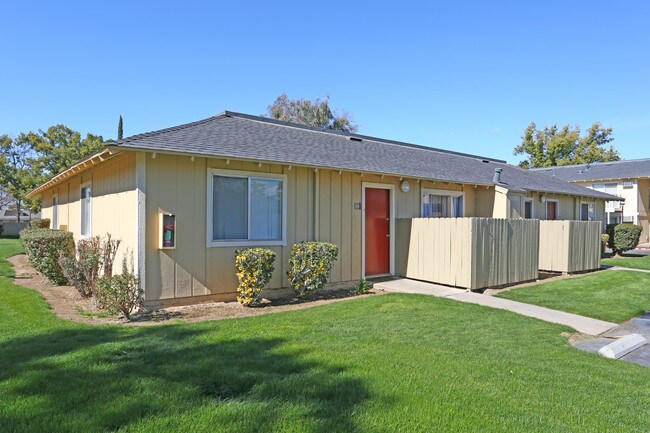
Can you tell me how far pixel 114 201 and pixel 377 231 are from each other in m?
6.22

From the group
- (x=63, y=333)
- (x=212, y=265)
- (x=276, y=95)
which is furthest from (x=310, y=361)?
(x=276, y=95)

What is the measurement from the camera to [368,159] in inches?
445

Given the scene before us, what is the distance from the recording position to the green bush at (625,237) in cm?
1927

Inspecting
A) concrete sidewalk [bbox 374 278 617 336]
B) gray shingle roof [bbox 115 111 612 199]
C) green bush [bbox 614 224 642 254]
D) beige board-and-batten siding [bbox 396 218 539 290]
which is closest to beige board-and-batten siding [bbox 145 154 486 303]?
gray shingle roof [bbox 115 111 612 199]

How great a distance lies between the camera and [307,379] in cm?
379

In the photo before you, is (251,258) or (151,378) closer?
(151,378)

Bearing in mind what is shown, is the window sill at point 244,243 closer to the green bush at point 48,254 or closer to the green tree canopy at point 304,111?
the green bush at point 48,254

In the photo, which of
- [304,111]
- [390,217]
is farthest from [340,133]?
[304,111]

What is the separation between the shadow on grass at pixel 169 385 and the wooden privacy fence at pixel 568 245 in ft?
34.8

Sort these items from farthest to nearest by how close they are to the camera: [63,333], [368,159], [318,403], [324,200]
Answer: [368,159] → [324,200] → [63,333] → [318,403]

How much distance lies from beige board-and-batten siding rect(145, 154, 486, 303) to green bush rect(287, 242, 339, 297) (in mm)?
466

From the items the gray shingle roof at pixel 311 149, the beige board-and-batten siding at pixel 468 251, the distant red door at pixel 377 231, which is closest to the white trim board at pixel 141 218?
the gray shingle roof at pixel 311 149

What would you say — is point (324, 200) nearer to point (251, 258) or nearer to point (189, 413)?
point (251, 258)

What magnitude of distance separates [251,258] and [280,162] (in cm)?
205
